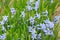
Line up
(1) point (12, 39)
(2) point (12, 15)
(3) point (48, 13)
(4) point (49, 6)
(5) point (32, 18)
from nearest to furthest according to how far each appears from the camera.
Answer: (1) point (12, 39)
(5) point (32, 18)
(2) point (12, 15)
(3) point (48, 13)
(4) point (49, 6)

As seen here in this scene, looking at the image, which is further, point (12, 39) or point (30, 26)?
point (30, 26)

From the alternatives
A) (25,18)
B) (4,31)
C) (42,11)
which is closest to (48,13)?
(42,11)

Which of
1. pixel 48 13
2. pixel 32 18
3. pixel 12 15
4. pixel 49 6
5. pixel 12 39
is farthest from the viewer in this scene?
pixel 49 6

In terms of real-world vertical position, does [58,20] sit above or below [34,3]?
below

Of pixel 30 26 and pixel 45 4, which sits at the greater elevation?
pixel 45 4

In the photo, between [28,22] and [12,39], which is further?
[28,22]

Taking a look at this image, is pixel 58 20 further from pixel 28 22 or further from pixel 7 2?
pixel 7 2

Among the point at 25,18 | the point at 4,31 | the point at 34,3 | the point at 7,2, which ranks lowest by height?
the point at 4,31

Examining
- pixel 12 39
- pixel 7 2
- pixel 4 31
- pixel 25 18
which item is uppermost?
pixel 7 2

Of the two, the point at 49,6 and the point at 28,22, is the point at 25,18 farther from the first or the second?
the point at 49,6
